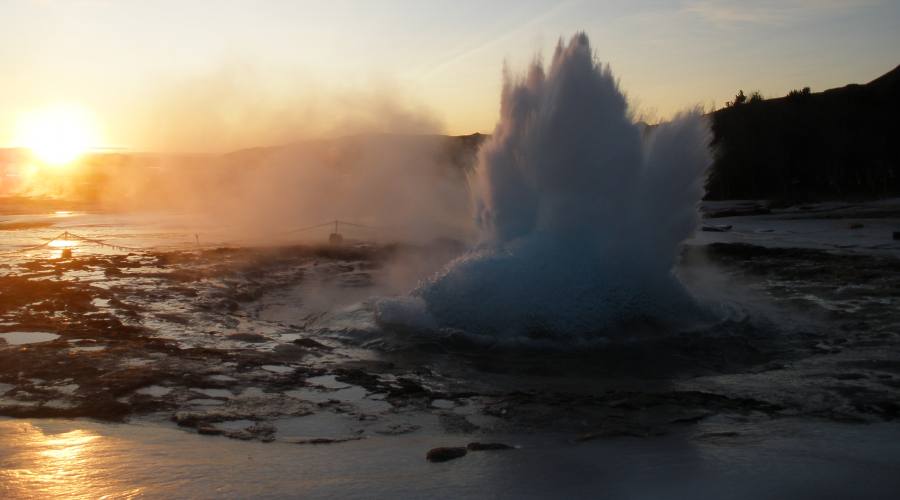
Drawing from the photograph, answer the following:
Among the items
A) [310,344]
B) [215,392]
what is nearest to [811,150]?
[310,344]

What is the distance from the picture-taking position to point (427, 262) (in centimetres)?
1373

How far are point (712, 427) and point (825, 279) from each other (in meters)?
7.46

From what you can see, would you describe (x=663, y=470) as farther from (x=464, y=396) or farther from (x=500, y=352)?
(x=500, y=352)

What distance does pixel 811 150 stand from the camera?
1444 inches

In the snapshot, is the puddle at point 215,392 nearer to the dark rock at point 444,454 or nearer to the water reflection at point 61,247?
the dark rock at point 444,454

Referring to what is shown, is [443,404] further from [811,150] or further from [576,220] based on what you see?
[811,150]

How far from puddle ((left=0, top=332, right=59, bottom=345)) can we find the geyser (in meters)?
3.31

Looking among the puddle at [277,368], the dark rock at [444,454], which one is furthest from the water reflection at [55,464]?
the puddle at [277,368]

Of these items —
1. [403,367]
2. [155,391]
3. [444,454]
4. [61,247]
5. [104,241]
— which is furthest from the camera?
[104,241]

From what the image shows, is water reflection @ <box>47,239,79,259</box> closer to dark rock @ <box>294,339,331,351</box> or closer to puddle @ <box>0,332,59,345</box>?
puddle @ <box>0,332,59,345</box>

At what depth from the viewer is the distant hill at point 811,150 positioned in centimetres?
3425

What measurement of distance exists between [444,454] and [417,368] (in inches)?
92.1

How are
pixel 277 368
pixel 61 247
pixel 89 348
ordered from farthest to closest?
pixel 61 247, pixel 89 348, pixel 277 368

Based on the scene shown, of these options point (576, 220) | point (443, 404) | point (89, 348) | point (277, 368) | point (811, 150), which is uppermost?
Result: point (811, 150)
